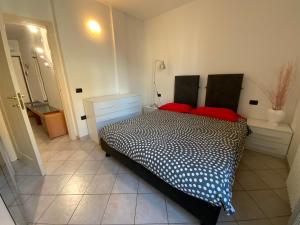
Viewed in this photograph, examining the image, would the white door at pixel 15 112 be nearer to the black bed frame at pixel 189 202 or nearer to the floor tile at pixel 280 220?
the black bed frame at pixel 189 202

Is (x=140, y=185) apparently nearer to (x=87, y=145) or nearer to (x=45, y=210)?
(x=45, y=210)

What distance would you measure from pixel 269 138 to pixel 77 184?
2888 millimetres

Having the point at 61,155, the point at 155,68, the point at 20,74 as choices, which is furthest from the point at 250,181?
the point at 20,74

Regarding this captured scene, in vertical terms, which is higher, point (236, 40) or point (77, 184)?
point (236, 40)

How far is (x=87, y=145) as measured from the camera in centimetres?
283

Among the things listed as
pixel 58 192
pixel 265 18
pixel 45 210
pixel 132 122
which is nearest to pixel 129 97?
pixel 132 122

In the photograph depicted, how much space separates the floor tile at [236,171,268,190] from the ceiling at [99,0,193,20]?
3.22m

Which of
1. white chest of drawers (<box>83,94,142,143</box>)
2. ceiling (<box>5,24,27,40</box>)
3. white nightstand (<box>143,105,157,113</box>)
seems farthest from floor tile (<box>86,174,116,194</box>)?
ceiling (<box>5,24,27,40</box>)

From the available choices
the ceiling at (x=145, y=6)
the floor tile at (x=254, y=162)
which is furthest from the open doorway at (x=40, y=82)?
the floor tile at (x=254, y=162)

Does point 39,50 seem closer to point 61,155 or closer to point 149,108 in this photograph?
point 61,155

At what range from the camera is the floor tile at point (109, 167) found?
2.06 meters

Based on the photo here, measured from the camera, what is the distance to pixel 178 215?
1.41 m

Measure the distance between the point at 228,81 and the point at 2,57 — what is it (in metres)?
3.27

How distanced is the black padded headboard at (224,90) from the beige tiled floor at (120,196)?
97 cm
